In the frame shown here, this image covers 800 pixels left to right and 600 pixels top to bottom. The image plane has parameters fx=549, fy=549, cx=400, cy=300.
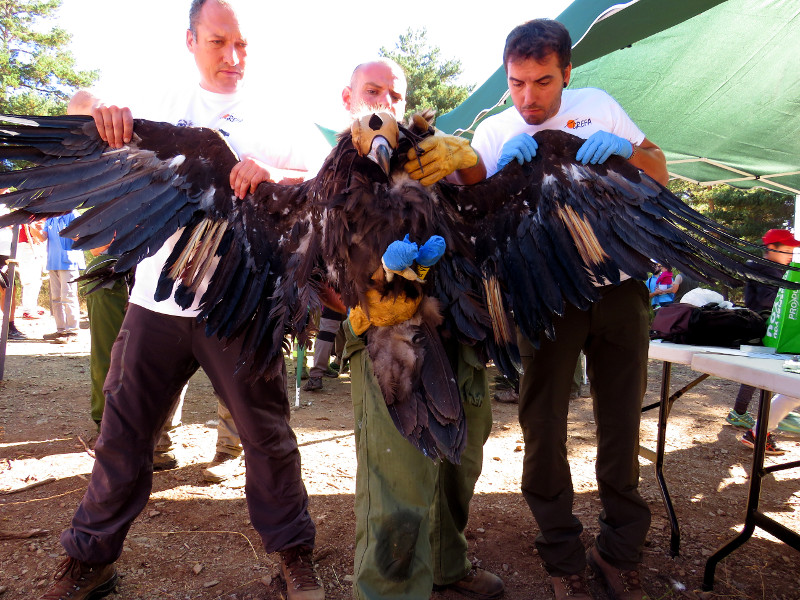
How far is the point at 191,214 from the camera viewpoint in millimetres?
2104

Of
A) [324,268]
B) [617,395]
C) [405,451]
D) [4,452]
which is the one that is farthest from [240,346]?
[4,452]

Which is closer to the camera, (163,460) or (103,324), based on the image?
(163,460)

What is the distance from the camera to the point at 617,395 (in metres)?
2.22

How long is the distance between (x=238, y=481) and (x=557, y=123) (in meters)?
2.67

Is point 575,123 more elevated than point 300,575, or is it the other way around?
point 575,123

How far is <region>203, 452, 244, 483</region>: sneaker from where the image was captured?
3.27 metres

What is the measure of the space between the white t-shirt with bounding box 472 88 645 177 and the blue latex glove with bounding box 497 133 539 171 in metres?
0.10

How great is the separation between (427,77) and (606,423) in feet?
81.7

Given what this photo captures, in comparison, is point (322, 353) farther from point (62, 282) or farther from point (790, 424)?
point (62, 282)

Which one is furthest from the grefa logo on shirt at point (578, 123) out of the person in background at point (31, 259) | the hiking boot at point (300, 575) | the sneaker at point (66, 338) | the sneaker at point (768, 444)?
the sneaker at point (66, 338)

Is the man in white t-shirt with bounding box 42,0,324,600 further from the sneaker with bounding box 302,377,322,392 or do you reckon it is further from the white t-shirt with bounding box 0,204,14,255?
the white t-shirt with bounding box 0,204,14,255

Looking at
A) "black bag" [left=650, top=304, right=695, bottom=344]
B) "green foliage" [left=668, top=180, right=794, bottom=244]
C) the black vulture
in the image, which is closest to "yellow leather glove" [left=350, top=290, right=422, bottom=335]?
the black vulture

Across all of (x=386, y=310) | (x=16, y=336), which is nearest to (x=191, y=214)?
(x=386, y=310)

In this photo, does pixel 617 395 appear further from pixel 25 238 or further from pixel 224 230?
pixel 25 238
